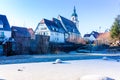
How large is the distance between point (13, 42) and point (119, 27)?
1833cm

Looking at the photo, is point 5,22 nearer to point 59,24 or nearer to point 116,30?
point 59,24

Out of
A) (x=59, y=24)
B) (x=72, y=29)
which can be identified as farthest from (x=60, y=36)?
(x=72, y=29)

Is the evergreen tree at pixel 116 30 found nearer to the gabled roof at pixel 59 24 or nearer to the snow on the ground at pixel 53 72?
the gabled roof at pixel 59 24

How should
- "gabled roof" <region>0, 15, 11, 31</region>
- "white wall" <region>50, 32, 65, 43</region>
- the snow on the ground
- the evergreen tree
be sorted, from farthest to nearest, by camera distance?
1. "white wall" <region>50, 32, 65, 43</region>
2. "gabled roof" <region>0, 15, 11, 31</region>
3. the evergreen tree
4. the snow on the ground

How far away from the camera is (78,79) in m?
6.69

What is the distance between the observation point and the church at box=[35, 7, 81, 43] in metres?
42.2

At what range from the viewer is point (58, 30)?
45.3 m


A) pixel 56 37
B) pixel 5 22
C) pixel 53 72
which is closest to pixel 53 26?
pixel 56 37

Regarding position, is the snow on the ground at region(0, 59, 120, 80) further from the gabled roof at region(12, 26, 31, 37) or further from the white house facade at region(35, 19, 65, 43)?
the white house facade at region(35, 19, 65, 43)

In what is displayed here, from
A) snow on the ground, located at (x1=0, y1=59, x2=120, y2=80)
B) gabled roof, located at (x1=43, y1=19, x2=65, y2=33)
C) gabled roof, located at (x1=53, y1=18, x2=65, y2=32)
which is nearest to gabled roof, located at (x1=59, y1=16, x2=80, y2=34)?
gabled roof, located at (x1=53, y1=18, x2=65, y2=32)

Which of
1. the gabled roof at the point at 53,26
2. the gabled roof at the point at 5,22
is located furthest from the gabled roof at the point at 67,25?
the gabled roof at the point at 5,22

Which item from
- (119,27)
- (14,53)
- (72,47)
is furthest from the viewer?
(119,27)

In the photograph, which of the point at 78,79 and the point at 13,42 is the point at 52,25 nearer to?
A: the point at 13,42

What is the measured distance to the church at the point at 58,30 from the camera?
42250 mm
